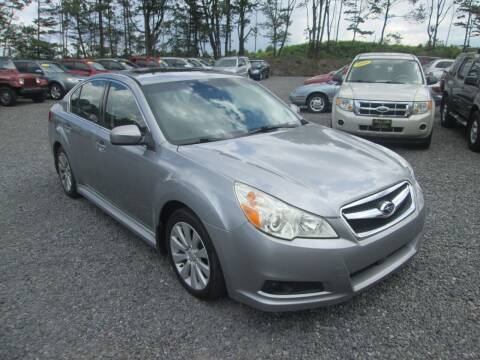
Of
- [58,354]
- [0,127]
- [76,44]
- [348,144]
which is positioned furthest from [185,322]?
[76,44]

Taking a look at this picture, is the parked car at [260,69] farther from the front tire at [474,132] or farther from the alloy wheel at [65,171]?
the alloy wheel at [65,171]

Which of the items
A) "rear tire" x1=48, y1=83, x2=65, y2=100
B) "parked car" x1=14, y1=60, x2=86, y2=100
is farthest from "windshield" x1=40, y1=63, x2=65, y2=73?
"rear tire" x1=48, y1=83, x2=65, y2=100

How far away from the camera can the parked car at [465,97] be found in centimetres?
711

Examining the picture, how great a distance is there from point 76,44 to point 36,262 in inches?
1770

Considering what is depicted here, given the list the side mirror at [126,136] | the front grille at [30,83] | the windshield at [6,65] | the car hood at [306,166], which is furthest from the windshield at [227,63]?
the side mirror at [126,136]

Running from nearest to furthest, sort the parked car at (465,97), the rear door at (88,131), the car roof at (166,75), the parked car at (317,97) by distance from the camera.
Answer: the car roof at (166,75) < the rear door at (88,131) < the parked car at (465,97) < the parked car at (317,97)

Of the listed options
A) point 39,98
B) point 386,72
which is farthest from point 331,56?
point 386,72

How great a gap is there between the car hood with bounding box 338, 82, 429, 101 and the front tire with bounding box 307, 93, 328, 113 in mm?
4493

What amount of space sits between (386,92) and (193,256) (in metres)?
5.43

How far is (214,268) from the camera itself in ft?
8.57

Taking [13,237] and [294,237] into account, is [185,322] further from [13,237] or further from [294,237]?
[13,237]

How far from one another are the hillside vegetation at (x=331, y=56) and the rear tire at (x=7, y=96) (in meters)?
25.3

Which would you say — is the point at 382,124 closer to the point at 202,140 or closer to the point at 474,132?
the point at 474,132

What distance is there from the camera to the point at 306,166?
2752mm
